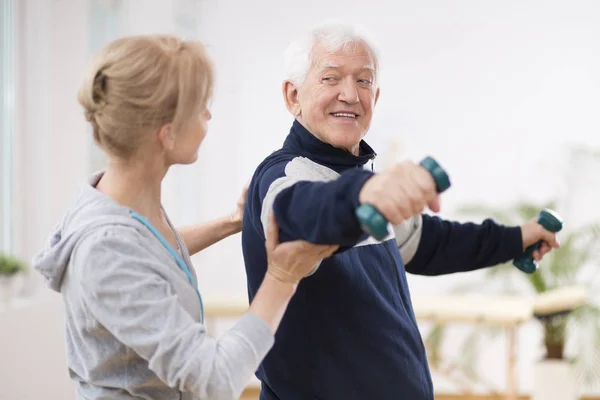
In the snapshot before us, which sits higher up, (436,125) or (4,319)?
(436,125)

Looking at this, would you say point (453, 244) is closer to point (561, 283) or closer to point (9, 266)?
point (9, 266)

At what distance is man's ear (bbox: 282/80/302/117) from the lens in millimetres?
1715

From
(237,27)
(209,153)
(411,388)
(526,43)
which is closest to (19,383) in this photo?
(411,388)

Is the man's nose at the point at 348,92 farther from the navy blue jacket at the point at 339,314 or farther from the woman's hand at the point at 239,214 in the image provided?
the woman's hand at the point at 239,214

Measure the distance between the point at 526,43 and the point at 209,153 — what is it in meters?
2.37


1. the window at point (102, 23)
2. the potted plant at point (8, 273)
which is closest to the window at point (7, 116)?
the potted plant at point (8, 273)

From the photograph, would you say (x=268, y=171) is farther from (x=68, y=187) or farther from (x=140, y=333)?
(x=68, y=187)

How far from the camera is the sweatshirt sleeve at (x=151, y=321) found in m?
1.18

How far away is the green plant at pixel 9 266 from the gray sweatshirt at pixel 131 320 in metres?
2.18

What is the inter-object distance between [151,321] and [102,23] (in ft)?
13.1

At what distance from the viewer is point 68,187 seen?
403 cm

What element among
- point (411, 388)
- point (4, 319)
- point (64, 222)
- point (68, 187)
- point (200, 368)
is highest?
point (64, 222)

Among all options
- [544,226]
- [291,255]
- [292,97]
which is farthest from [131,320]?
[544,226]

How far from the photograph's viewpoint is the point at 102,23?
15.9 ft
